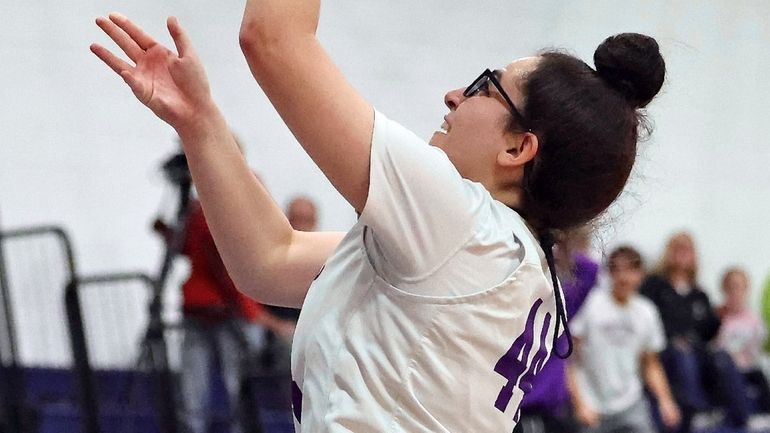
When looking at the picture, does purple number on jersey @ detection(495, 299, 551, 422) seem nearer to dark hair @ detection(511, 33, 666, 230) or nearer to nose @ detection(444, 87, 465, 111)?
dark hair @ detection(511, 33, 666, 230)

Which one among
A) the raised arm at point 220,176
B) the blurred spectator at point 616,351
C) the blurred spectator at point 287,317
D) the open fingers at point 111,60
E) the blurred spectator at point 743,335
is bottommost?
the blurred spectator at point 743,335

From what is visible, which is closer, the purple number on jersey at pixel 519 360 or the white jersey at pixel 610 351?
the purple number on jersey at pixel 519 360

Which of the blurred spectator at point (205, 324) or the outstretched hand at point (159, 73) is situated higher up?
the outstretched hand at point (159, 73)

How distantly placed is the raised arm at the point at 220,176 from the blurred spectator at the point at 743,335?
509 cm

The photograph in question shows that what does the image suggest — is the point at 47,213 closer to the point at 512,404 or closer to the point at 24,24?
the point at 24,24

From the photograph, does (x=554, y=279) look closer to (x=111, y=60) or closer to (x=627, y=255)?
(x=111, y=60)

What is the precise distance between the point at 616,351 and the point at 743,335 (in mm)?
1322

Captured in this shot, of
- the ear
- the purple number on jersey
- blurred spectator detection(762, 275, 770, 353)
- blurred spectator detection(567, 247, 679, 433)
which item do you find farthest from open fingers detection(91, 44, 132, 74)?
blurred spectator detection(762, 275, 770, 353)

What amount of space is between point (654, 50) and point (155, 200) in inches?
158

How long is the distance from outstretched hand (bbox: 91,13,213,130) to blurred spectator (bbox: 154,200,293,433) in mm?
2834

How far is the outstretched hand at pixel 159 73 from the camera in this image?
1457 millimetres

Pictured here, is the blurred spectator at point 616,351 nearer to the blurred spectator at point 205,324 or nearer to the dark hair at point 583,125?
the blurred spectator at point 205,324

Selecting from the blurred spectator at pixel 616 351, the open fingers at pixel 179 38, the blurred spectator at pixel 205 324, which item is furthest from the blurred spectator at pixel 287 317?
the open fingers at pixel 179 38

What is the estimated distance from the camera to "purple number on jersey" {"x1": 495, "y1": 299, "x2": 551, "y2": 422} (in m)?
1.44
